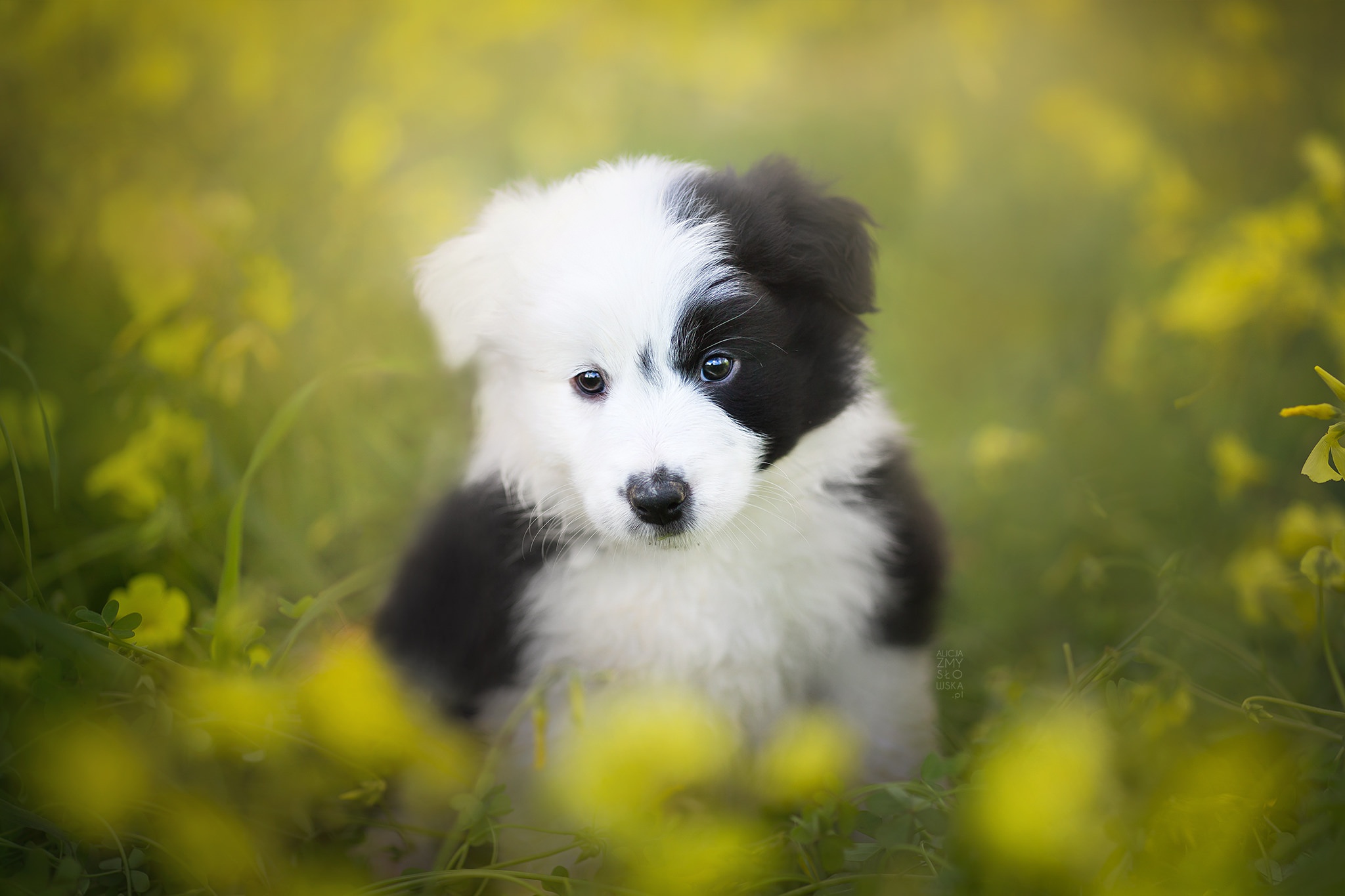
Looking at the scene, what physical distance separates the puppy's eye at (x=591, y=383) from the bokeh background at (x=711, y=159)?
543mm

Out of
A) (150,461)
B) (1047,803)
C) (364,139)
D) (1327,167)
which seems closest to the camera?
(1047,803)

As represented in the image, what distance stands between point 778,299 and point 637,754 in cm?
80

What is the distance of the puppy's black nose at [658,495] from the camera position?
137 centimetres

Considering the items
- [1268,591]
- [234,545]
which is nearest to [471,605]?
[234,545]

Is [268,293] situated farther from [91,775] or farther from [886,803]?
[886,803]

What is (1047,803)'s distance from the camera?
1013mm

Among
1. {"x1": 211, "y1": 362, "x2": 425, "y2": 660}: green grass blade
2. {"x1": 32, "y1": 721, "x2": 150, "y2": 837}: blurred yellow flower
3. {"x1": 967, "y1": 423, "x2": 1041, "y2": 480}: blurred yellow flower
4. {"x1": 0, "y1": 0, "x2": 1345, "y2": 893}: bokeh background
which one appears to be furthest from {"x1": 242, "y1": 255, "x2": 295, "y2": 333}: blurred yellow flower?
{"x1": 967, "y1": 423, "x2": 1041, "y2": 480}: blurred yellow flower

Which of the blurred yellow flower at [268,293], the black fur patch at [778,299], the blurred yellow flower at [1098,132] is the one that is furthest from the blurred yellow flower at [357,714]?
the blurred yellow flower at [1098,132]

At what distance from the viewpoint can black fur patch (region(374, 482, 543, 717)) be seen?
1.70 meters

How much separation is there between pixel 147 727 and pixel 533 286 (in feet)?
2.98

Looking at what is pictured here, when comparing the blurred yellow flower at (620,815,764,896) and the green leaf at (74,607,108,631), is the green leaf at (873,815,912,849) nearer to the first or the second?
the blurred yellow flower at (620,815,764,896)

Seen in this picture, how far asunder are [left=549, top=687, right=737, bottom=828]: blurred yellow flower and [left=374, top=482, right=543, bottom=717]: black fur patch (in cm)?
24

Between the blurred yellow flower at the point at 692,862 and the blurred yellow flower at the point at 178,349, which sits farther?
the blurred yellow flower at the point at 178,349

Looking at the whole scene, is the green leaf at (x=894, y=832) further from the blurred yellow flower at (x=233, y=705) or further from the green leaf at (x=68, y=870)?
the green leaf at (x=68, y=870)
